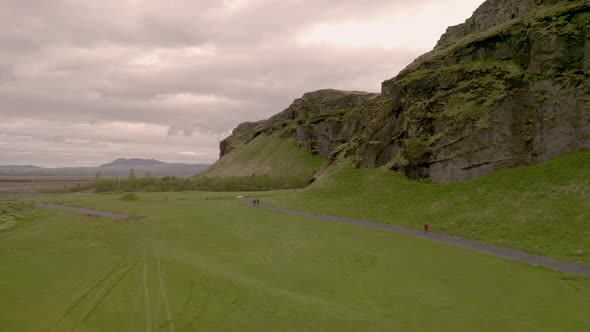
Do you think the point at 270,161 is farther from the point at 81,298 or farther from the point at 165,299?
the point at 165,299

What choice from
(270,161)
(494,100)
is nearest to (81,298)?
(494,100)

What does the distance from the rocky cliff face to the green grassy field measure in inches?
736

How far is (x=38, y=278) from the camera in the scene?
18656 millimetres

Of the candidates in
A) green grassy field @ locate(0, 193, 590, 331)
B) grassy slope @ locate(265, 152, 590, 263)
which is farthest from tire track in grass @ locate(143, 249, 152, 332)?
grassy slope @ locate(265, 152, 590, 263)

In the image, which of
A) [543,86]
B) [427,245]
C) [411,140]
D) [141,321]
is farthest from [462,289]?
[411,140]

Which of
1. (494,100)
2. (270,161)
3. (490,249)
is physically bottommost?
(490,249)

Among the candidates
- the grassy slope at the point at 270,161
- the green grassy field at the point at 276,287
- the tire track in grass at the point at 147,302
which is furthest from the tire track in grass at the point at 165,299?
the grassy slope at the point at 270,161

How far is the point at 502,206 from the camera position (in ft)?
103

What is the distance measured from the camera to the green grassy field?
43.2 feet

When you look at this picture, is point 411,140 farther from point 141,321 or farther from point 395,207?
point 141,321

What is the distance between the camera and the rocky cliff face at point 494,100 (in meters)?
35.4

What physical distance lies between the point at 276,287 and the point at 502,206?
2421 centimetres

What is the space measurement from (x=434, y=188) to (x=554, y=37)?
19.8 meters

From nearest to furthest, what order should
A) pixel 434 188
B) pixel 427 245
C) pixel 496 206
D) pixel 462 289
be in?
pixel 462 289 → pixel 427 245 → pixel 496 206 → pixel 434 188
